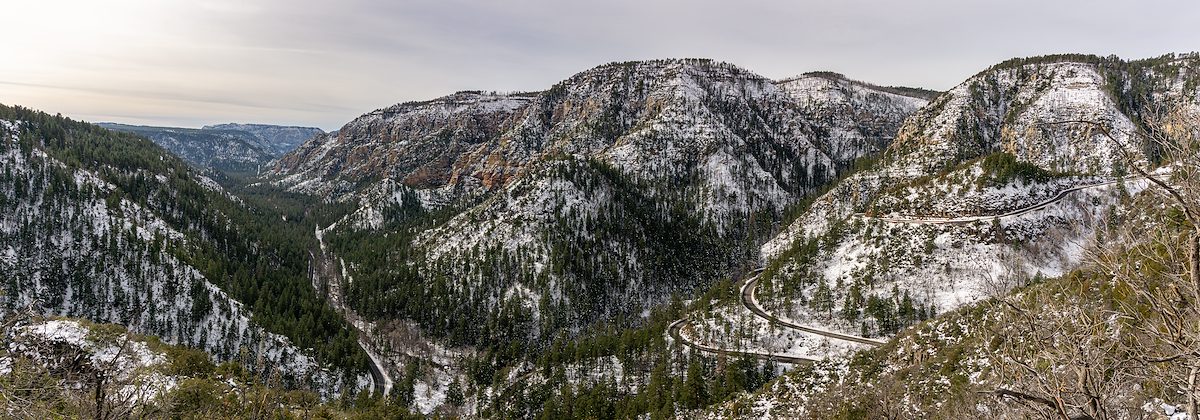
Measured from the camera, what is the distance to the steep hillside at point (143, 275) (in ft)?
354

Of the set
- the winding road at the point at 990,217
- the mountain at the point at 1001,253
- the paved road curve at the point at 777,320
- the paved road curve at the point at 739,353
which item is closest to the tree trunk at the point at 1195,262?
the mountain at the point at 1001,253

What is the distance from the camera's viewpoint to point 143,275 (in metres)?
120

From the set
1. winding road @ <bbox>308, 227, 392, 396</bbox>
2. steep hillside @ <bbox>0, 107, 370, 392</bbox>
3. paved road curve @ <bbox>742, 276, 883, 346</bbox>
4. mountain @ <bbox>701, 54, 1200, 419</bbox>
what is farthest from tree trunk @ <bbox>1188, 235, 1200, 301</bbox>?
winding road @ <bbox>308, 227, 392, 396</bbox>

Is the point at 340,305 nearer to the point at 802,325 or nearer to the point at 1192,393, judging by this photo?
the point at 802,325

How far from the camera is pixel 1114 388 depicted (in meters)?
10.9

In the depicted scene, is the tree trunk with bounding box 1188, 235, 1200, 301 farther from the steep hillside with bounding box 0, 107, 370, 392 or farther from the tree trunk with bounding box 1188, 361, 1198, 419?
the steep hillside with bounding box 0, 107, 370, 392

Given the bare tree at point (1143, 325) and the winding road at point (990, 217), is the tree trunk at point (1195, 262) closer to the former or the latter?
the bare tree at point (1143, 325)

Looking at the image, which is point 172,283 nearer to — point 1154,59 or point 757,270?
point 757,270

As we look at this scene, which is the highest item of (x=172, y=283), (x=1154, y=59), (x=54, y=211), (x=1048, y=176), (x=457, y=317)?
(x=1154, y=59)

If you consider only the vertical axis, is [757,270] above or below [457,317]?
above

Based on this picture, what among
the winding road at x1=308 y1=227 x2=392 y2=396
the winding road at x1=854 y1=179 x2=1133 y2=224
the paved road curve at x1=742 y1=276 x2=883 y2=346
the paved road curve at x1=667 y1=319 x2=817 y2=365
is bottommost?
the winding road at x1=308 y1=227 x2=392 y2=396

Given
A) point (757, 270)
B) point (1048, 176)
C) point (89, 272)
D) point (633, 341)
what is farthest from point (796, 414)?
point (89, 272)

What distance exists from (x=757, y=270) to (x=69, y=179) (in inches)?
7866

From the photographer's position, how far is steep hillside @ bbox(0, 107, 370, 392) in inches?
4245
